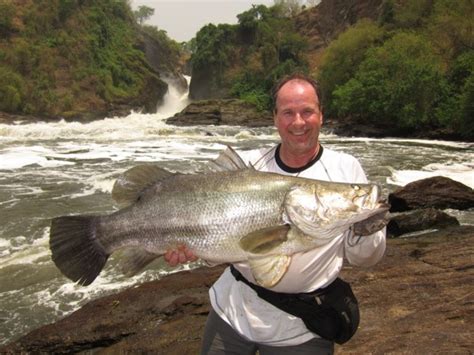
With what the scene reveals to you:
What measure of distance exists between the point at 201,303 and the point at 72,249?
255 centimetres

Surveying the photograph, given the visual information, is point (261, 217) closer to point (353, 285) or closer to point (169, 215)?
point (169, 215)

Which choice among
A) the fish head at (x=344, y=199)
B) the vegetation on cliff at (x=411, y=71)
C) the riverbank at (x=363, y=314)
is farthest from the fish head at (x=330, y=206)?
the vegetation on cliff at (x=411, y=71)

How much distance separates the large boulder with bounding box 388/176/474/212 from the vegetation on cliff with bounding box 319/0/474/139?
17.8m

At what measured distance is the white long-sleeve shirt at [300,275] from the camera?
2455 mm

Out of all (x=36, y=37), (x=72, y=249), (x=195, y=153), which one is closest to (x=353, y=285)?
(x=72, y=249)

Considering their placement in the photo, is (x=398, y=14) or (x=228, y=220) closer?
(x=228, y=220)

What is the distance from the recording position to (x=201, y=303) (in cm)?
512

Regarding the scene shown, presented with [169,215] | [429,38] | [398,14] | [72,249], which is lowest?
[72,249]

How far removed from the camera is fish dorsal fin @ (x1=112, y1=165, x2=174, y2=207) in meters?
2.95

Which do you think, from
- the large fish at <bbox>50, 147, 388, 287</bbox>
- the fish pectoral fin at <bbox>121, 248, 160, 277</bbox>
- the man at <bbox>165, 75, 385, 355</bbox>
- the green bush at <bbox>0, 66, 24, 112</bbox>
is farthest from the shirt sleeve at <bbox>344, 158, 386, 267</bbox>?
the green bush at <bbox>0, 66, 24, 112</bbox>

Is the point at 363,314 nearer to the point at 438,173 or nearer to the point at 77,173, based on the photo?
the point at 438,173

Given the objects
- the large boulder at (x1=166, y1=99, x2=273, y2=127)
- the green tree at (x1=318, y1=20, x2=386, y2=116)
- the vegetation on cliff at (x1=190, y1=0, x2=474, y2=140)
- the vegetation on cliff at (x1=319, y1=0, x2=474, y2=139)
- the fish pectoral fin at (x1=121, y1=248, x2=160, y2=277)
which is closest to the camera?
the fish pectoral fin at (x1=121, y1=248, x2=160, y2=277)

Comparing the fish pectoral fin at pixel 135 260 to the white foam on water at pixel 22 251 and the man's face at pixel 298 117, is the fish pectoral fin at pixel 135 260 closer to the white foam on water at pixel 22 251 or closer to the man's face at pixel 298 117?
the man's face at pixel 298 117

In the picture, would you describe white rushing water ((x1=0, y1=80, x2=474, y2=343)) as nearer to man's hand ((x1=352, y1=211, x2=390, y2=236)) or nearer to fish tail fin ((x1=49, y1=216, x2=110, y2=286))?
fish tail fin ((x1=49, y1=216, x2=110, y2=286))
